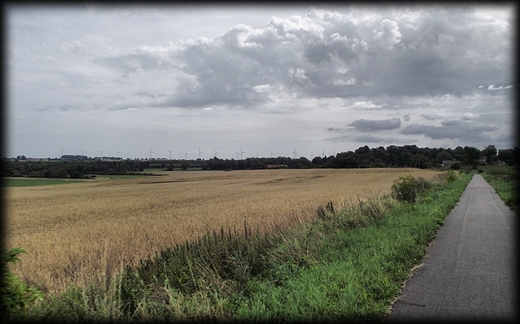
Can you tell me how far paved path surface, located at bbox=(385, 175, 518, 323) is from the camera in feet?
14.6

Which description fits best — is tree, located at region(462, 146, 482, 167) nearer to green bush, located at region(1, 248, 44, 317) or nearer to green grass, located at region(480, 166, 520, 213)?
green grass, located at region(480, 166, 520, 213)

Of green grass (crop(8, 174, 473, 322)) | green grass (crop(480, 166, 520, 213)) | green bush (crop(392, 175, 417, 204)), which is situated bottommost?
green grass (crop(480, 166, 520, 213))

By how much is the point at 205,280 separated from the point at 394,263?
3389 millimetres

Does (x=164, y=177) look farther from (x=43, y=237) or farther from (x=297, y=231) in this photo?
(x=297, y=231)

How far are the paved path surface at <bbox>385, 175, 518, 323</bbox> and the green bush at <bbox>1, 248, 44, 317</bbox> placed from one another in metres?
4.08

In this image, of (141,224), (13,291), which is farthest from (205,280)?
(141,224)

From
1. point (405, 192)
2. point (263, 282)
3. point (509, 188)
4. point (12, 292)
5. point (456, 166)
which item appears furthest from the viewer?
point (456, 166)

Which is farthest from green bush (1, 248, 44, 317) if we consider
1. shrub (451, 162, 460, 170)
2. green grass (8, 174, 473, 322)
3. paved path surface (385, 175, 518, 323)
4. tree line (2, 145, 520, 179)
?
shrub (451, 162, 460, 170)

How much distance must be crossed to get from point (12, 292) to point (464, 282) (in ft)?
19.9

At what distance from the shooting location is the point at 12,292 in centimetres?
353

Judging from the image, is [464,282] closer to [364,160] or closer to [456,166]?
[364,160]

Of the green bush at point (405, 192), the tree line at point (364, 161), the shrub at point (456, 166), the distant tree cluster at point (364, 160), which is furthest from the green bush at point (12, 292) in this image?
the shrub at point (456, 166)

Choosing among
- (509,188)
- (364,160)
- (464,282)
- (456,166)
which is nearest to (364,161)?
(364,160)

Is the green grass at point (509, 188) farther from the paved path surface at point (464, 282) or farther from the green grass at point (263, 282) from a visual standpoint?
the green grass at point (263, 282)
